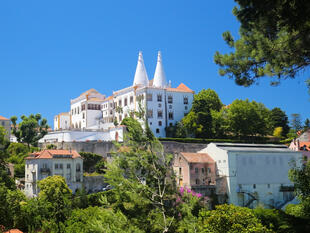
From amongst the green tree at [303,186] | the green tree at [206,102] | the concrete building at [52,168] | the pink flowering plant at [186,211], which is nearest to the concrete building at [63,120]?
the green tree at [206,102]

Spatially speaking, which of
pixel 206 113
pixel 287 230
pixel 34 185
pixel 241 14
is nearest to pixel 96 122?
pixel 206 113

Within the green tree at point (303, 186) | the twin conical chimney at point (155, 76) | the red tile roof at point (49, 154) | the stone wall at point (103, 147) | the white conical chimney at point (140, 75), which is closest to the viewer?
the green tree at point (303, 186)

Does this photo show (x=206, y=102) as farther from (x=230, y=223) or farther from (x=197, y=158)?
(x=230, y=223)

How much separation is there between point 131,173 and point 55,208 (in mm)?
17579

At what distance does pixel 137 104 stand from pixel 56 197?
27.0 m

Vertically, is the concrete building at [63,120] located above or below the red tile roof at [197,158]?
above

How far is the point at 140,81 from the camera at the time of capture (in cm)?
7556

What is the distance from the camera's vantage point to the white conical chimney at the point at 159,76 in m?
75.3

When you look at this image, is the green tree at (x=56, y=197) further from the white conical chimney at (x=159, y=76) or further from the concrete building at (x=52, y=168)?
the white conical chimney at (x=159, y=76)

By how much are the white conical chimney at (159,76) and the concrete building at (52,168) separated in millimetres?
31086

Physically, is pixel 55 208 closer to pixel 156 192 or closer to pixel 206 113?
pixel 156 192

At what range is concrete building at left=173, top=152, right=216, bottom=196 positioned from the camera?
4369 centimetres

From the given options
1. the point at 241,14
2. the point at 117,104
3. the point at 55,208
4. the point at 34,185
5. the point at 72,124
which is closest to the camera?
the point at 241,14

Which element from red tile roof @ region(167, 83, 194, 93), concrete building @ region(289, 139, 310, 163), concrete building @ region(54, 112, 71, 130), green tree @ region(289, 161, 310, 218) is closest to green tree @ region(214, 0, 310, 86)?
green tree @ region(289, 161, 310, 218)
